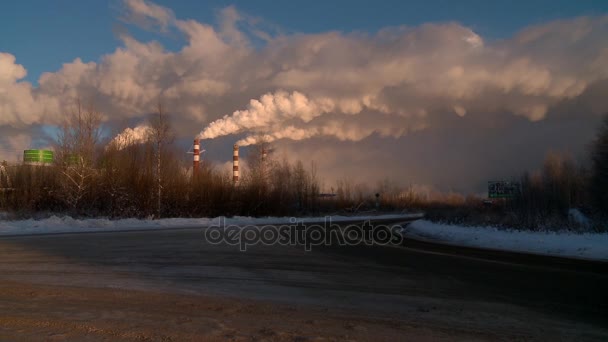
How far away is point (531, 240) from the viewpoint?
59.8 ft

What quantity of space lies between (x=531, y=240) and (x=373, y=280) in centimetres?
1092

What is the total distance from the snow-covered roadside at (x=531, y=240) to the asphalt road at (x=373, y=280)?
6.75 feet

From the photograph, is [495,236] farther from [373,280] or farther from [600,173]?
[600,173]

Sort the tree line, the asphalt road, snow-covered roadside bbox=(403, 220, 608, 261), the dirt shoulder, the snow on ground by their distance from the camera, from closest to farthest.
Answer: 1. the dirt shoulder
2. the asphalt road
3. snow-covered roadside bbox=(403, 220, 608, 261)
4. the snow on ground
5. the tree line

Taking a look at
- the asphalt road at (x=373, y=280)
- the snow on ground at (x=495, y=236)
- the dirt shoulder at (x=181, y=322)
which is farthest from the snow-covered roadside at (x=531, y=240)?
the dirt shoulder at (x=181, y=322)

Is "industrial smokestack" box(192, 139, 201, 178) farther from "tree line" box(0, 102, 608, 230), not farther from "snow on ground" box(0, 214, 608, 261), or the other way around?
"snow on ground" box(0, 214, 608, 261)

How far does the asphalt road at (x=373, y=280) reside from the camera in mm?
6953

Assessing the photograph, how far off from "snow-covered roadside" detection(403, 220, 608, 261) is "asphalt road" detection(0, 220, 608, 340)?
2.06 meters

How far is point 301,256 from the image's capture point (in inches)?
556

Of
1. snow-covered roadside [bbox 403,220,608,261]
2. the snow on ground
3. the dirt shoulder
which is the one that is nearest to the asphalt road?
the dirt shoulder

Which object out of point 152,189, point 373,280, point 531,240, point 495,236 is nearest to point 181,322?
point 373,280

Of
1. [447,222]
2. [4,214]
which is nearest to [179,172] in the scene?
[4,214]

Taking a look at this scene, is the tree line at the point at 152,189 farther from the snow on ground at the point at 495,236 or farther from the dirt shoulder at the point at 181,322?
the dirt shoulder at the point at 181,322

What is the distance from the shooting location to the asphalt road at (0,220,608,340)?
6.95 meters
